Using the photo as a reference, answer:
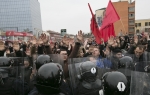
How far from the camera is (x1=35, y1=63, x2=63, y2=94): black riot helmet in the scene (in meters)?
2.41

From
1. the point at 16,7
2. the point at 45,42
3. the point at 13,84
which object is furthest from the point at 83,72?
the point at 16,7

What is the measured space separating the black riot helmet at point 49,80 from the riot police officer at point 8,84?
714 mm

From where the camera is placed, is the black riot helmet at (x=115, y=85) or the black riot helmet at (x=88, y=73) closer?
the black riot helmet at (x=115, y=85)

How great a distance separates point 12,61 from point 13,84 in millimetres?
544

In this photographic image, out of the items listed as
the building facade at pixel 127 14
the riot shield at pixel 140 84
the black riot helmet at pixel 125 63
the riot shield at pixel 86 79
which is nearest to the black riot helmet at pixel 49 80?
the riot shield at pixel 86 79

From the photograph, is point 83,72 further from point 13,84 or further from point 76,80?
point 13,84

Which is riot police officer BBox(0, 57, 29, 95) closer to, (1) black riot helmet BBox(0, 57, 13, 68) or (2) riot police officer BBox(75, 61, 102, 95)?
(1) black riot helmet BBox(0, 57, 13, 68)

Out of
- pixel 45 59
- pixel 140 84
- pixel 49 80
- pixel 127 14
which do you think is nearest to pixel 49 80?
pixel 49 80

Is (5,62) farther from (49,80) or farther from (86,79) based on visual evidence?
(86,79)

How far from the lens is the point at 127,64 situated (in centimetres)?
388

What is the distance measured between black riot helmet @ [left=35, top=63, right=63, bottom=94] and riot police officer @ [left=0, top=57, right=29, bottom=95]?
0.71 meters

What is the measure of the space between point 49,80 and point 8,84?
88cm

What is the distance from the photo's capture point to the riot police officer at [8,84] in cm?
293

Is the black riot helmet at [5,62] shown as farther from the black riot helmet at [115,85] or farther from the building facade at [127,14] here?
the building facade at [127,14]
